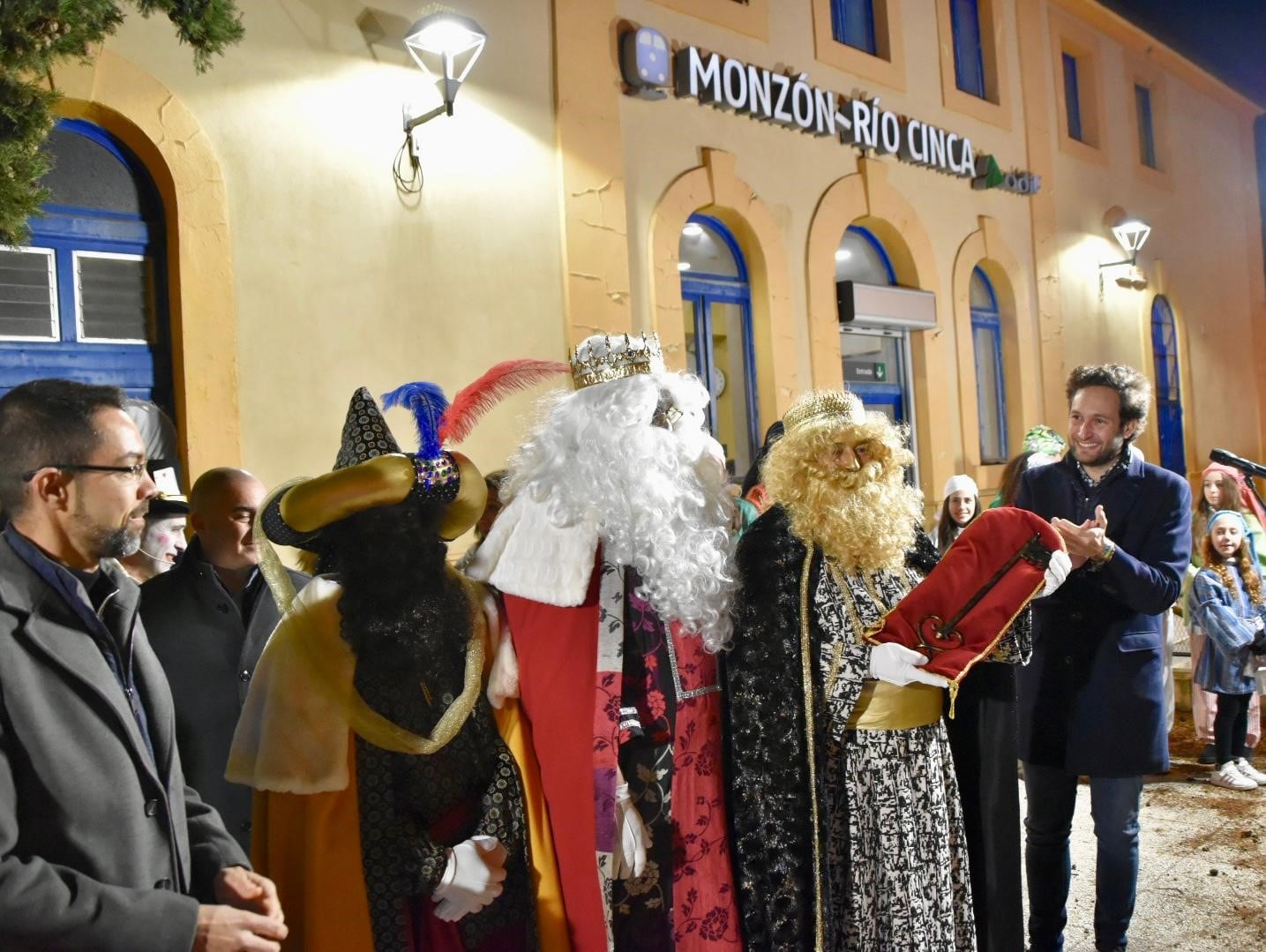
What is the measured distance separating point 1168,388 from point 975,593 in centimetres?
1329

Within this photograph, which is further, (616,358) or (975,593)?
(616,358)

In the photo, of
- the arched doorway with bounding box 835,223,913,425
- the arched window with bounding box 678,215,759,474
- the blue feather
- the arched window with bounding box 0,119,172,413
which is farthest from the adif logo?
the blue feather

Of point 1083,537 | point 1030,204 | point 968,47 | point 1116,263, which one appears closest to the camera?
point 1083,537

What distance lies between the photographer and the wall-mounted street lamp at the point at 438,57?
19.7 feet

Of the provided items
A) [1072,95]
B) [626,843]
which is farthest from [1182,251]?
[626,843]

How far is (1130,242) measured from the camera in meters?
13.1

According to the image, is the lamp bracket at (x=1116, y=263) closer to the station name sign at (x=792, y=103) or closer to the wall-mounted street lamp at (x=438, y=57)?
the station name sign at (x=792, y=103)

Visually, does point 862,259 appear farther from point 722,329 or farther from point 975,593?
point 975,593

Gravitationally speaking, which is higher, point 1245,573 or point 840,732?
point 1245,573

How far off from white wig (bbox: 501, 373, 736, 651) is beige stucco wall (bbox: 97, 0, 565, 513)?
3088 millimetres

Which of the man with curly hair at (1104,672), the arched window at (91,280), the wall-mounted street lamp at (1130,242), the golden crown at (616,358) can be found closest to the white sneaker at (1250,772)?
the man with curly hair at (1104,672)

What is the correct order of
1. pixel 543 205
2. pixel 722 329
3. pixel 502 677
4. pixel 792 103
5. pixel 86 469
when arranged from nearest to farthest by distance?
pixel 86 469 < pixel 502 677 < pixel 543 205 < pixel 722 329 < pixel 792 103

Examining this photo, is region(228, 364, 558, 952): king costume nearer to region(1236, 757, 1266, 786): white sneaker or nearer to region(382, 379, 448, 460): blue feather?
region(382, 379, 448, 460): blue feather

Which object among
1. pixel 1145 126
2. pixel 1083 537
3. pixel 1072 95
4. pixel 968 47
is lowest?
pixel 1083 537
